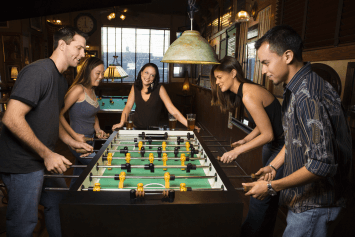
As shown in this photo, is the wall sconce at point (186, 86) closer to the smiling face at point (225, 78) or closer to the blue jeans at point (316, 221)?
the smiling face at point (225, 78)

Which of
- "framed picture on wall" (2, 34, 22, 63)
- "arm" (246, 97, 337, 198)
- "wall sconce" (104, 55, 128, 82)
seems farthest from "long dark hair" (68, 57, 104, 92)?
"framed picture on wall" (2, 34, 22, 63)

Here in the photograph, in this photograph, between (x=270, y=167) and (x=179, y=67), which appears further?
(x=179, y=67)

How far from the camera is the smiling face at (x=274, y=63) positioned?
130 centimetres

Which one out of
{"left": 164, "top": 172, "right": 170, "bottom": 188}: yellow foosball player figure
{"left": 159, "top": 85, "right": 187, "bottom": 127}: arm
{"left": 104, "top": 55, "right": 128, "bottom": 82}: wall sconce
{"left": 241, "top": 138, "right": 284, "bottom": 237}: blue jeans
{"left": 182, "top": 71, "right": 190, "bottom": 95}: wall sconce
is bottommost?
{"left": 241, "top": 138, "right": 284, "bottom": 237}: blue jeans

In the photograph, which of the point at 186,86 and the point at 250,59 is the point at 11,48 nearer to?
the point at 186,86

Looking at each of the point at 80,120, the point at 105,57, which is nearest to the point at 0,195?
the point at 80,120

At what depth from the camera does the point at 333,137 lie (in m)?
1.15

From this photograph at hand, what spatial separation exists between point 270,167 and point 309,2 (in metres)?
1.82

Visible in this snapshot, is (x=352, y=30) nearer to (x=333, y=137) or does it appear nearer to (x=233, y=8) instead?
(x=333, y=137)

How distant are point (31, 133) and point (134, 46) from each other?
9984 mm

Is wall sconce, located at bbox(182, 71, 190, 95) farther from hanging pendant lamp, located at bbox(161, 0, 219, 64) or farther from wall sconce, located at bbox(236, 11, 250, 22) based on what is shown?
hanging pendant lamp, located at bbox(161, 0, 219, 64)

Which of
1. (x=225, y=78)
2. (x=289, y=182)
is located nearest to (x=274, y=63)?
(x=289, y=182)

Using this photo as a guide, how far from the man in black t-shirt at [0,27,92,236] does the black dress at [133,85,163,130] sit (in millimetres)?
1528

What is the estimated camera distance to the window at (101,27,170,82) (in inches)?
413
